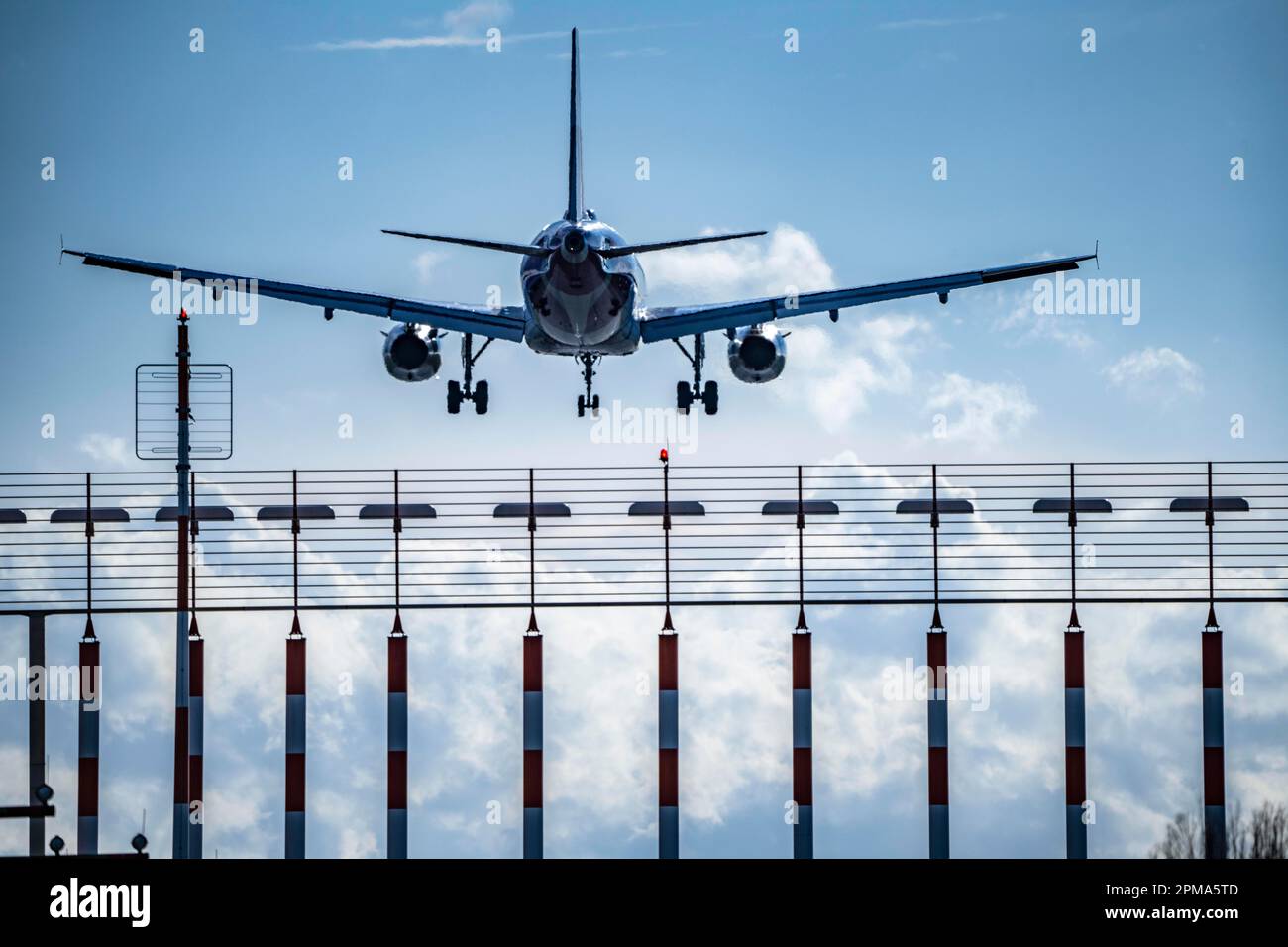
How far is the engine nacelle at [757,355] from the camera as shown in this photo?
60.5 m

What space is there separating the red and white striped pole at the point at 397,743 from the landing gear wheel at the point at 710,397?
1887 cm

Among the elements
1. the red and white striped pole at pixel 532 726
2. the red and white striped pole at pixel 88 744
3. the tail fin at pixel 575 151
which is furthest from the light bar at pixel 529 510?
the tail fin at pixel 575 151

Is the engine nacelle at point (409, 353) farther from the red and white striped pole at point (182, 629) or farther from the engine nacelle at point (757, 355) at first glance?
the red and white striped pole at point (182, 629)

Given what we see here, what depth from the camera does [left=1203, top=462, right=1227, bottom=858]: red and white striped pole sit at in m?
46.6

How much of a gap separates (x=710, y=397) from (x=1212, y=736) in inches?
845

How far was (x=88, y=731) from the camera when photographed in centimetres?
4638

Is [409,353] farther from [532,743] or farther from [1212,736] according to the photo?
[1212,736]

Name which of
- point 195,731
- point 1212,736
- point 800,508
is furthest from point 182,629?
point 1212,736

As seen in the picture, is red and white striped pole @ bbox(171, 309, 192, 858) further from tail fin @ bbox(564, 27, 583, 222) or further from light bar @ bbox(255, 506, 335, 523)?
tail fin @ bbox(564, 27, 583, 222)

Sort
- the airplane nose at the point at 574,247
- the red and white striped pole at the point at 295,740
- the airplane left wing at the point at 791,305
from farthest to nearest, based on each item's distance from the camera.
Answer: the airplane left wing at the point at 791,305 → the airplane nose at the point at 574,247 → the red and white striped pole at the point at 295,740
